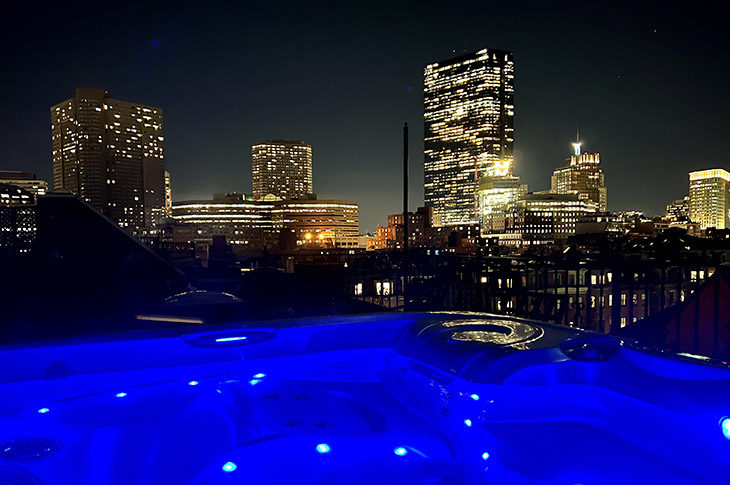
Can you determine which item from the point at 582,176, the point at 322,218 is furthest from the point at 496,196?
the point at 322,218

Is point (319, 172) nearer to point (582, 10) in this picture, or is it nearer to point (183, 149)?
point (183, 149)

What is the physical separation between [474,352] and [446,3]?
9958mm

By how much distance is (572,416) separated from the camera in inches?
82.4

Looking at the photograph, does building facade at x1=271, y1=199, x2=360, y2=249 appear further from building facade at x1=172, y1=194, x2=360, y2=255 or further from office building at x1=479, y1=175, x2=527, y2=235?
office building at x1=479, y1=175, x2=527, y2=235

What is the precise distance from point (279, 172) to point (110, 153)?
5630 centimetres

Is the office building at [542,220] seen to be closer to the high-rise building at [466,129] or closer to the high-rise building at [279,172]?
the high-rise building at [466,129]

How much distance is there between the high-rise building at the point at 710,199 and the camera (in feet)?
156

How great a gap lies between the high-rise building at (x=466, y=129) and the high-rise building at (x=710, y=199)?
1474 inches

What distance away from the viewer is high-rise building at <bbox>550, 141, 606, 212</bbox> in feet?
313

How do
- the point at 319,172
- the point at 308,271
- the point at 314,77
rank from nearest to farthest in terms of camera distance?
the point at 308,271 → the point at 314,77 → the point at 319,172

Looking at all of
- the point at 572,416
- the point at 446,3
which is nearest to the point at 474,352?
the point at 572,416

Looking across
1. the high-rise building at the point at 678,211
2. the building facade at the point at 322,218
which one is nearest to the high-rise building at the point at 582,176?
the high-rise building at the point at 678,211

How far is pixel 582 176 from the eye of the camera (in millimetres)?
96875

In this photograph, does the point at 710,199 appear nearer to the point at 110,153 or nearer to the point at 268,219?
the point at 268,219
